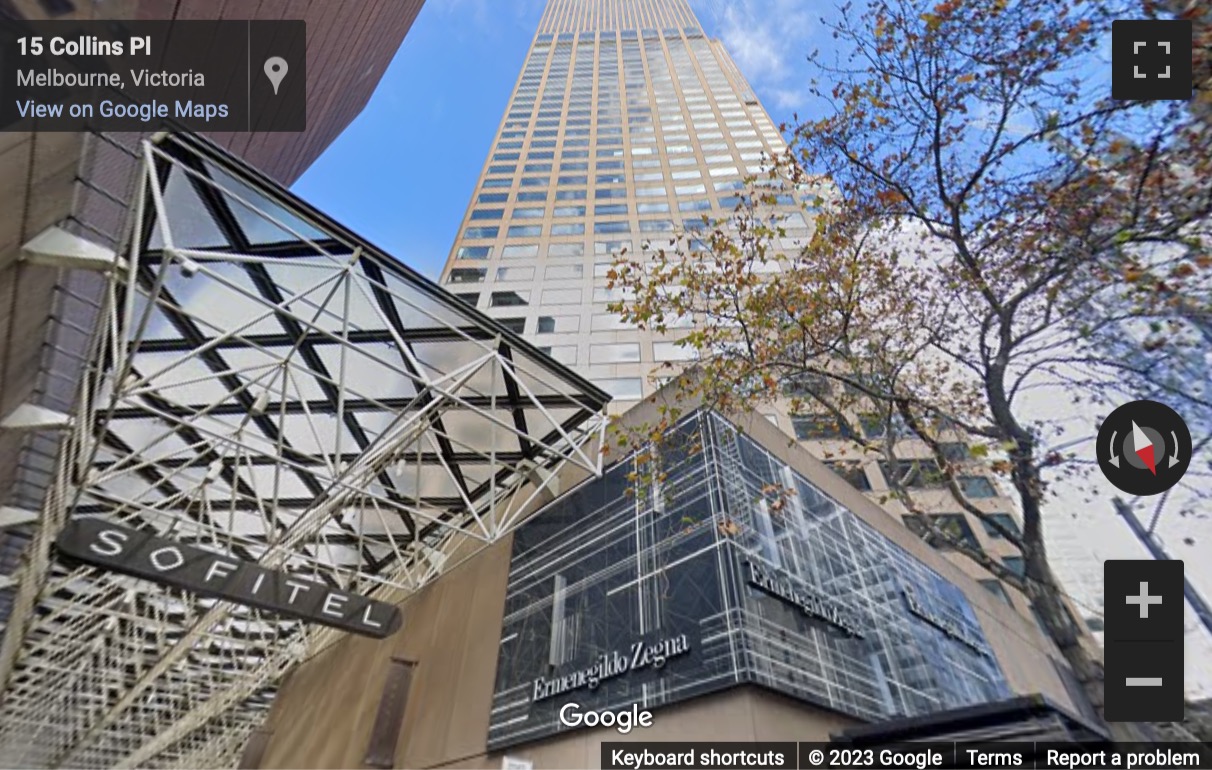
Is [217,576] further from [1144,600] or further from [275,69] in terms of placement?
[1144,600]

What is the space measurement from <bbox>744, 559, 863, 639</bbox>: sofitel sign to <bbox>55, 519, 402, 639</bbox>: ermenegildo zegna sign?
589cm

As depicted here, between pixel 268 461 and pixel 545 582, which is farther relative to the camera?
pixel 268 461

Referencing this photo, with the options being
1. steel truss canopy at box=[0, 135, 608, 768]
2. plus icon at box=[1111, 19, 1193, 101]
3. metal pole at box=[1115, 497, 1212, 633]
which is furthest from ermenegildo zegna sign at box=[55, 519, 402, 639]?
plus icon at box=[1111, 19, 1193, 101]

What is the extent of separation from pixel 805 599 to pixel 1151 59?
680 centimetres

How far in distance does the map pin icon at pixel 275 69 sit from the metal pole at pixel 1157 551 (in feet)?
41.5

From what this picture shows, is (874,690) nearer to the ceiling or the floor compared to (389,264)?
nearer to the floor

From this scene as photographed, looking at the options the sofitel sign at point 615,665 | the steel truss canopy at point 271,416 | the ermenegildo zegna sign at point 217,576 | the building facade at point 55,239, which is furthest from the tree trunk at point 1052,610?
the building facade at point 55,239

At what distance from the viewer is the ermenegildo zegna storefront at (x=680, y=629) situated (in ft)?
21.6

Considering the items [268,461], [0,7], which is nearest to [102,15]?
[0,7]

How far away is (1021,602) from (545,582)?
18739mm

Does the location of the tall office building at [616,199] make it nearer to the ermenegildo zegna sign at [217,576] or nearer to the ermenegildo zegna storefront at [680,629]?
the ermenegildo zegna storefront at [680,629]

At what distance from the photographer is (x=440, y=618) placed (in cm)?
1174

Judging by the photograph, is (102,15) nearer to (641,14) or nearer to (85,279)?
(85,279)

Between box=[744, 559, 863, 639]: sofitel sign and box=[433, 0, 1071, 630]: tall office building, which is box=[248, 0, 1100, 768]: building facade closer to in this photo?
box=[744, 559, 863, 639]: sofitel sign
